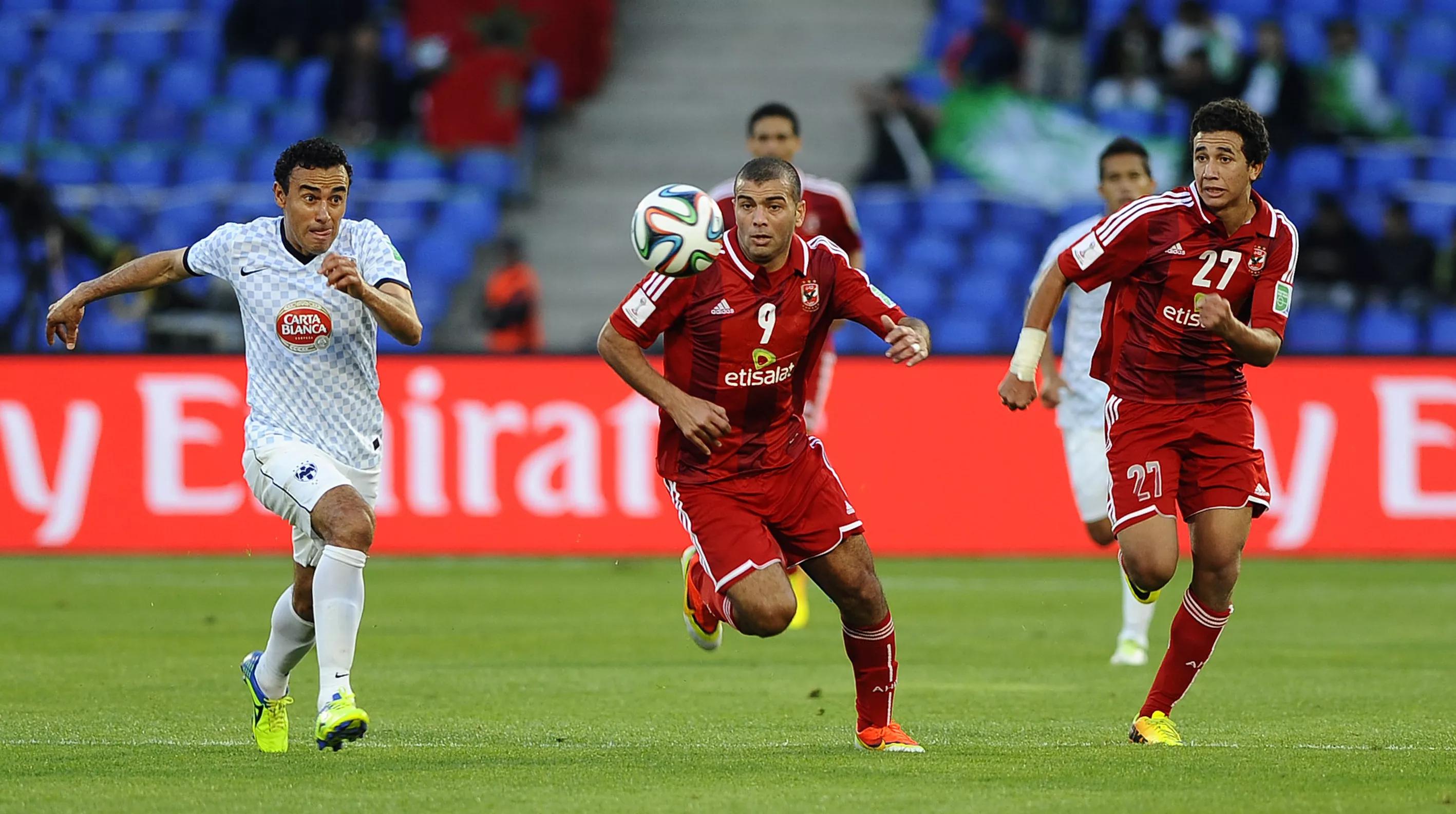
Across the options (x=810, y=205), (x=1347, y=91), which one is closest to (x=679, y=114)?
(x=1347, y=91)

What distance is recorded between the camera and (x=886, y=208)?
20.2 m

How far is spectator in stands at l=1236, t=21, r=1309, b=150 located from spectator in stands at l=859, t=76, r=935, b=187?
2.97 m

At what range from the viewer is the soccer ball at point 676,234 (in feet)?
22.6

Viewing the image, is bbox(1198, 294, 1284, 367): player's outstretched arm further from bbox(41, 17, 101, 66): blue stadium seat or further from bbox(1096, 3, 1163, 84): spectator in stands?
bbox(41, 17, 101, 66): blue stadium seat

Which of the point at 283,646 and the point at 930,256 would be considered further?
the point at 930,256

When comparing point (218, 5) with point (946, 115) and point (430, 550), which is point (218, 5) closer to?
point (946, 115)

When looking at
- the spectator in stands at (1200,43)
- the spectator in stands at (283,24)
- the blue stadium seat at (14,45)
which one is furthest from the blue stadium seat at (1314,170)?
Answer: the blue stadium seat at (14,45)

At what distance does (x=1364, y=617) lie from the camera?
1214 centimetres

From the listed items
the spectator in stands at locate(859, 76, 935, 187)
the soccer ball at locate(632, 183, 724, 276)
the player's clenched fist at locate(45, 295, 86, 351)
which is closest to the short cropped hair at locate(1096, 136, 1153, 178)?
the soccer ball at locate(632, 183, 724, 276)

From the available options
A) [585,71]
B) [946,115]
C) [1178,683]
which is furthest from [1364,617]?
[585,71]

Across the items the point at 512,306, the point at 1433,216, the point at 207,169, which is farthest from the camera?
the point at 207,169

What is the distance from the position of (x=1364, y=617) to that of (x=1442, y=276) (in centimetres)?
671

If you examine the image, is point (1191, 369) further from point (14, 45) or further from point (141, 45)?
point (14, 45)

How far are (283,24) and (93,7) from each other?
253 centimetres
